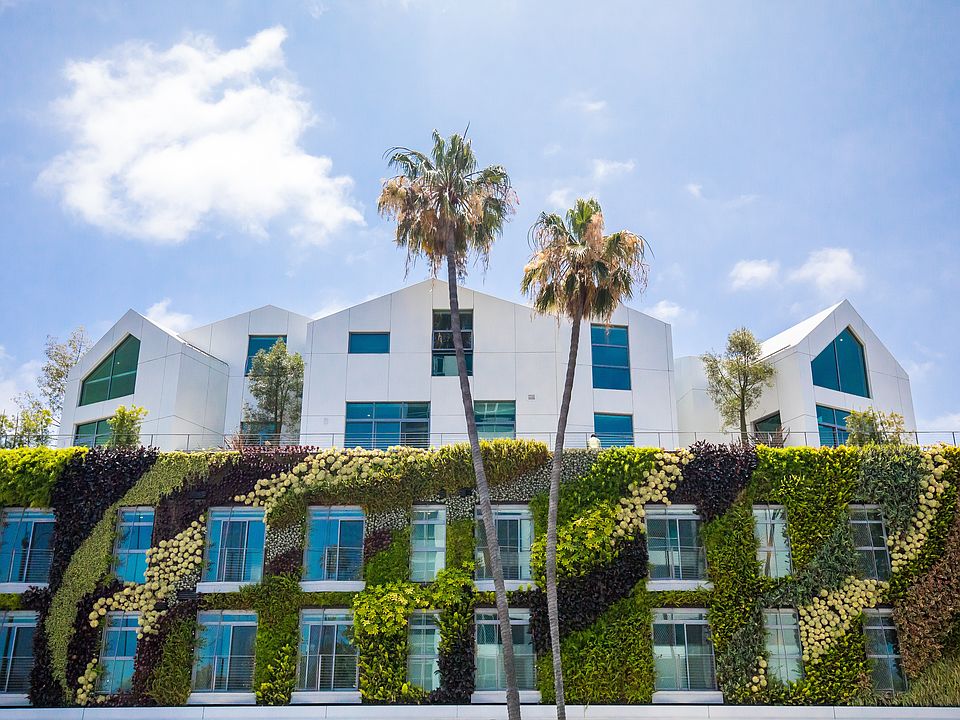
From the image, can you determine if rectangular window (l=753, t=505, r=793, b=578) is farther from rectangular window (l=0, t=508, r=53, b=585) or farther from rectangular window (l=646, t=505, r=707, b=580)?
rectangular window (l=0, t=508, r=53, b=585)

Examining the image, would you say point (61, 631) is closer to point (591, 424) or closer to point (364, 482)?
point (364, 482)

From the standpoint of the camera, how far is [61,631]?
29281mm

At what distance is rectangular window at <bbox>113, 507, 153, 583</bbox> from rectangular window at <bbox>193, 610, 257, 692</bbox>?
9.05ft

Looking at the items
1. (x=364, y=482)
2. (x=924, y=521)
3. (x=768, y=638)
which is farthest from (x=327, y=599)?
(x=924, y=521)

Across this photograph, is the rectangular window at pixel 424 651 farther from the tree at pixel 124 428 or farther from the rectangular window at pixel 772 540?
the tree at pixel 124 428

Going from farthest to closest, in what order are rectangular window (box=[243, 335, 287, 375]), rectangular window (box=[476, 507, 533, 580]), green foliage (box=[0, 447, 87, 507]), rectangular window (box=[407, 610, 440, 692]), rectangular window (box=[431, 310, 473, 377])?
Answer: rectangular window (box=[243, 335, 287, 375]) < rectangular window (box=[431, 310, 473, 377]) < green foliage (box=[0, 447, 87, 507]) < rectangular window (box=[476, 507, 533, 580]) < rectangular window (box=[407, 610, 440, 692])

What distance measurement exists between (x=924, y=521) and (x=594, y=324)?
14.3 metres

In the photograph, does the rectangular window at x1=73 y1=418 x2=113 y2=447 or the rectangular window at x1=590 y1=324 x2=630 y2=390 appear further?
the rectangular window at x1=73 y1=418 x2=113 y2=447

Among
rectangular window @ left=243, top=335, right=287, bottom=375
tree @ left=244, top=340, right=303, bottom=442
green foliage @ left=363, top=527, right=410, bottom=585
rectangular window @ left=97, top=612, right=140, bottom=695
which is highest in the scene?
rectangular window @ left=243, top=335, right=287, bottom=375

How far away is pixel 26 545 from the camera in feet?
101

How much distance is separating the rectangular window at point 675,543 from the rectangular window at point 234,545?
13.1m

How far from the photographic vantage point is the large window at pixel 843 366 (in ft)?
126

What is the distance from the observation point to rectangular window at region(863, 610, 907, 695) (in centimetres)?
2838

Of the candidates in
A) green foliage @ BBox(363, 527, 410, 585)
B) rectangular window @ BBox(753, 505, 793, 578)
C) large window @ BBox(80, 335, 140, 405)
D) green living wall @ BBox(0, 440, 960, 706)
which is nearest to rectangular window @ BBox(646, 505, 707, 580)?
green living wall @ BBox(0, 440, 960, 706)
